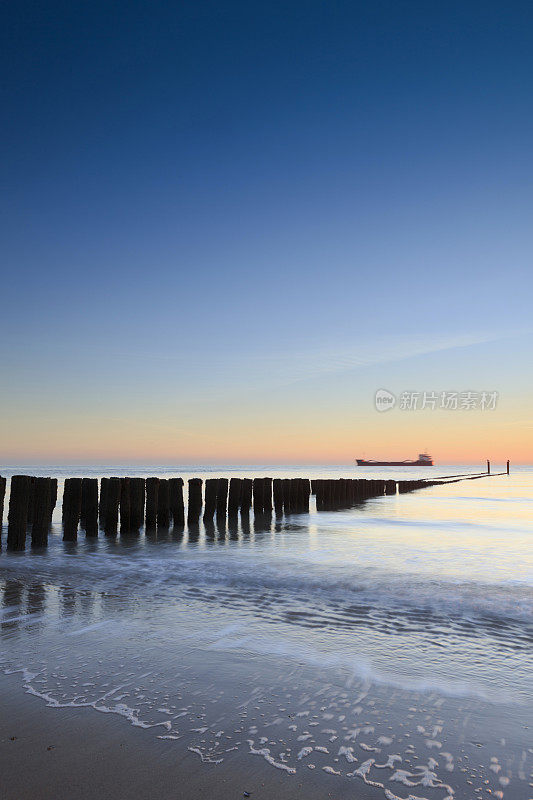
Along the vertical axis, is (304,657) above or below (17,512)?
below

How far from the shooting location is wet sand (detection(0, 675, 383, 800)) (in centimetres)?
230

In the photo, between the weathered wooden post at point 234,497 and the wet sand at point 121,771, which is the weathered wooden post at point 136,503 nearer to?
the weathered wooden post at point 234,497

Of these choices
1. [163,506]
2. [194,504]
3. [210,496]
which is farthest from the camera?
[210,496]

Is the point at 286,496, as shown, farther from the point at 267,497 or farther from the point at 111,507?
the point at 111,507

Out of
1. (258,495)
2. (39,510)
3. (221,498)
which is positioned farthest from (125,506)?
(258,495)

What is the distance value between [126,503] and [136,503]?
23cm

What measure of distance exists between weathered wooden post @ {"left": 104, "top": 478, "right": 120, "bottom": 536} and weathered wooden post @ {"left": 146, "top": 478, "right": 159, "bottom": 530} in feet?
2.82

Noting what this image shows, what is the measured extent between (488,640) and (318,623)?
1588 millimetres

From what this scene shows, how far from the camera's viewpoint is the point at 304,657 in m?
4.16

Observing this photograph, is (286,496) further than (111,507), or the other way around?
(286,496)

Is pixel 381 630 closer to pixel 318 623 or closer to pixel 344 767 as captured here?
pixel 318 623

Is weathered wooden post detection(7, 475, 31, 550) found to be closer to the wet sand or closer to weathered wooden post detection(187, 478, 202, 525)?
weathered wooden post detection(187, 478, 202, 525)

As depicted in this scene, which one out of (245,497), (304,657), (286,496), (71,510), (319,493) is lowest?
(304,657)

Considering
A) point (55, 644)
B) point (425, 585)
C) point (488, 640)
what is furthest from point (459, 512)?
point (55, 644)
